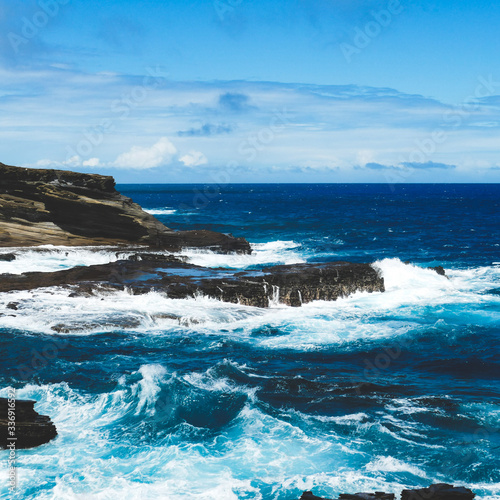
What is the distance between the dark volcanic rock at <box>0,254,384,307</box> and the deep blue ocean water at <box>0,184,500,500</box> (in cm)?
67

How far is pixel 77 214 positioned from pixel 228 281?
18.7 m

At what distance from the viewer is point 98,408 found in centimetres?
1481

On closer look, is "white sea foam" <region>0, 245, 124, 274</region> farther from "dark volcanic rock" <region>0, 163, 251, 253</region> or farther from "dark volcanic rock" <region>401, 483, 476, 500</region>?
"dark volcanic rock" <region>401, 483, 476, 500</region>

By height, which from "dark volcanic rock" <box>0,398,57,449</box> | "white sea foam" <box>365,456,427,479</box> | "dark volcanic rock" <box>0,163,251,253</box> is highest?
"dark volcanic rock" <box>0,163,251,253</box>

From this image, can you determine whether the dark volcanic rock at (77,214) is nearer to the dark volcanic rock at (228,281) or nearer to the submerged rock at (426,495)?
the dark volcanic rock at (228,281)

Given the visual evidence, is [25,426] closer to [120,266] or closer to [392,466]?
[392,466]

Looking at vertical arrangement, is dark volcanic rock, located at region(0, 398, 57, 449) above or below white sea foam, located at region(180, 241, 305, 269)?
below

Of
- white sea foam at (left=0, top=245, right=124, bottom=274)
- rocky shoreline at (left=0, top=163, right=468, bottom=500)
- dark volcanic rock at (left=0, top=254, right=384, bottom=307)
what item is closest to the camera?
rocky shoreline at (left=0, top=163, right=468, bottom=500)

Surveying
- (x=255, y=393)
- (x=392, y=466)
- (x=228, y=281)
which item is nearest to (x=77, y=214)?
(x=228, y=281)

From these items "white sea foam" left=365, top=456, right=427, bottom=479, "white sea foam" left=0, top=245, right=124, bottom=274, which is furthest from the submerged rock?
"white sea foam" left=0, top=245, right=124, bottom=274

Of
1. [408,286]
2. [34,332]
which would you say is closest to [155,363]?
[34,332]

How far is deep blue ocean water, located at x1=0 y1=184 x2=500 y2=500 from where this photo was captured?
38.2 feet

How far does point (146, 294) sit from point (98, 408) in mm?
9261

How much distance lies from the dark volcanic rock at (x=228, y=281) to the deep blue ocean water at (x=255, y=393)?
0.67 metres
